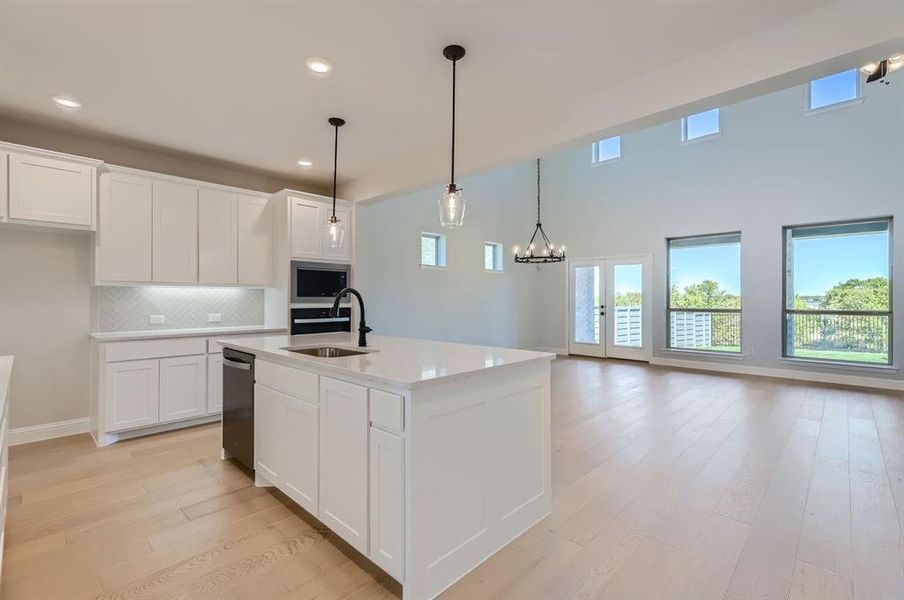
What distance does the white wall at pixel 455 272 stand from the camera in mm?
5965

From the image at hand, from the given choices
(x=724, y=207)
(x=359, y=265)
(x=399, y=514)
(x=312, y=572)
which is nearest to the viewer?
(x=399, y=514)

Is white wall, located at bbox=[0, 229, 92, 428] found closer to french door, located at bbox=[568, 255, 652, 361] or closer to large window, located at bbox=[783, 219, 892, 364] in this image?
french door, located at bbox=[568, 255, 652, 361]

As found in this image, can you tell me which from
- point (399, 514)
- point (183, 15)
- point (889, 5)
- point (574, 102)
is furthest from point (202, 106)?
→ point (889, 5)

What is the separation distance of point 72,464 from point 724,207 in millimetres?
8652

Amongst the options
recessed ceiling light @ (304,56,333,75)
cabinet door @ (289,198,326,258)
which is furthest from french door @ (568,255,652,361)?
recessed ceiling light @ (304,56,333,75)

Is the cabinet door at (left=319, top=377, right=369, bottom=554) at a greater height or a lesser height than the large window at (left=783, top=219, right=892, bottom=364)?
lesser

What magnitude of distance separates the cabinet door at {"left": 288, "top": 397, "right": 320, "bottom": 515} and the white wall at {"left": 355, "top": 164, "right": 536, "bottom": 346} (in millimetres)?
2923

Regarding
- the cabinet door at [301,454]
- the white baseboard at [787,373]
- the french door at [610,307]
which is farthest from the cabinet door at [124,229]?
the white baseboard at [787,373]

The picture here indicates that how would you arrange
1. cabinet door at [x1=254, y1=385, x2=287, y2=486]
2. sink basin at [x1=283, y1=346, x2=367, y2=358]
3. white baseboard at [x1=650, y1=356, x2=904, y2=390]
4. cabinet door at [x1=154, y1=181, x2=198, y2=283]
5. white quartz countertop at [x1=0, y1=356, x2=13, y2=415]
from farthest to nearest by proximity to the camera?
white baseboard at [x1=650, y1=356, x2=904, y2=390], cabinet door at [x1=154, y1=181, x2=198, y2=283], sink basin at [x1=283, y1=346, x2=367, y2=358], cabinet door at [x1=254, y1=385, x2=287, y2=486], white quartz countertop at [x1=0, y1=356, x2=13, y2=415]

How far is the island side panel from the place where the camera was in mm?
1639

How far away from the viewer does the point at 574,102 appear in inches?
120

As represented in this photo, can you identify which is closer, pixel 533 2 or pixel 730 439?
pixel 533 2

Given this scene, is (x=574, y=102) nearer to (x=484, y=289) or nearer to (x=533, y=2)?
(x=533, y=2)

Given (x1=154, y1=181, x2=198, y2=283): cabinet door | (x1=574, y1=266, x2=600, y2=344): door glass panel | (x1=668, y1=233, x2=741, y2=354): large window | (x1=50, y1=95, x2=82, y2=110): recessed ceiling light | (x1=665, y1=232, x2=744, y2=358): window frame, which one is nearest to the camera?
(x1=50, y1=95, x2=82, y2=110): recessed ceiling light
